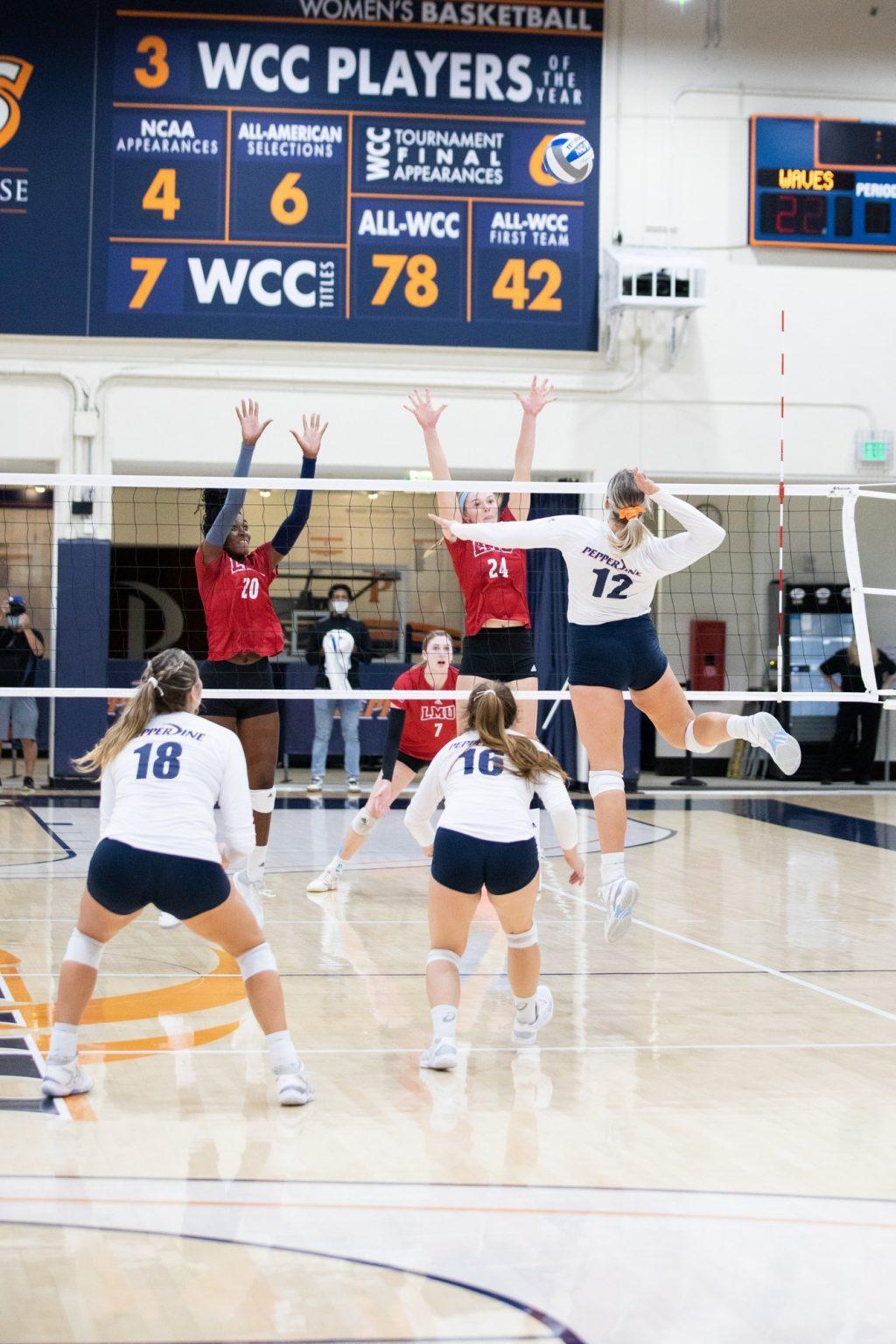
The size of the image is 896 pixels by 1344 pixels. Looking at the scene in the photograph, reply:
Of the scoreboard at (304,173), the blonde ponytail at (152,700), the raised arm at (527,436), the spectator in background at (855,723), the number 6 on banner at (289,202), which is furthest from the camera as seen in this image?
the spectator in background at (855,723)

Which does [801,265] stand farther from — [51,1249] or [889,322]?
[51,1249]

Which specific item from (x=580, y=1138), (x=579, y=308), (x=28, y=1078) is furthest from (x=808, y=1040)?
(x=579, y=308)

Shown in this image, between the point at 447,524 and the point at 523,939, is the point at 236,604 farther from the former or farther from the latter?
the point at 523,939

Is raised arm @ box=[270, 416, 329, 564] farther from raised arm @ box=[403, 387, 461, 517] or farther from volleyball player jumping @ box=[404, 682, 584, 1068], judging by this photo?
volleyball player jumping @ box=[404, 682, 584, 1068]

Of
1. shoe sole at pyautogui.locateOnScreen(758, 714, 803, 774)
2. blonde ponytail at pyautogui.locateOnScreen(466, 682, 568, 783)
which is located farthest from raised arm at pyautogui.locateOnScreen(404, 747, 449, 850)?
shoe sole at pyautogui.locateOnScreen(758, 714, 803, 774)

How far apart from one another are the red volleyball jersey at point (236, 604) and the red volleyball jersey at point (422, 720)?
1.06 meters

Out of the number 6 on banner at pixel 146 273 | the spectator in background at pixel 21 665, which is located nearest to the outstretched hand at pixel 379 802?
the spectator in background at pixel 21 665

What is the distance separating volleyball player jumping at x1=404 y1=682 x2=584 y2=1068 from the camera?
4547 mm

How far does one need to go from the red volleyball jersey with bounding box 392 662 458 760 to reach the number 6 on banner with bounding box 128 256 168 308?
706 centimetres

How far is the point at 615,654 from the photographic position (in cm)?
579

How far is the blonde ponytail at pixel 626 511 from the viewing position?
5.62m

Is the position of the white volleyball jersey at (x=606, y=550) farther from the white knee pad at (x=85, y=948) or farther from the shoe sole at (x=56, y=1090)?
the shoe sole at (x=56, y=1090)

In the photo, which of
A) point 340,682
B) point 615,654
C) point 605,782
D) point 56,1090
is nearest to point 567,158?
point 340,682

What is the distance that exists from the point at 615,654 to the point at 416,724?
2299 millimetres
